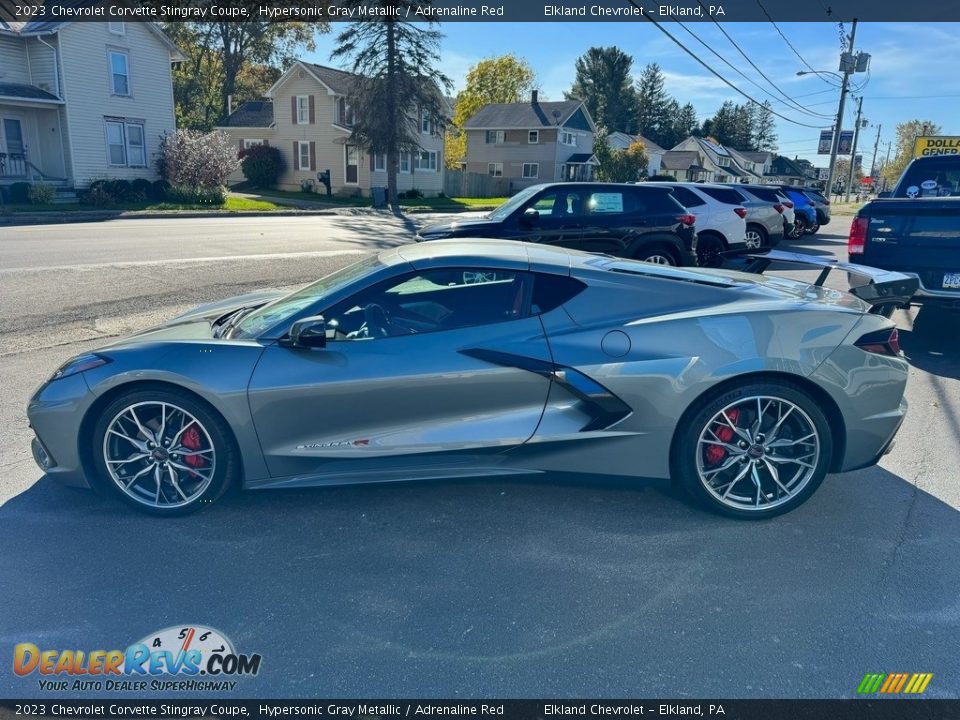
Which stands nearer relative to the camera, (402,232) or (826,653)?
(826,653)

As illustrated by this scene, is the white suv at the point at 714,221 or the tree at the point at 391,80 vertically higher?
the tree at the point at 391,80

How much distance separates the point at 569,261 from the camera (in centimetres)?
396

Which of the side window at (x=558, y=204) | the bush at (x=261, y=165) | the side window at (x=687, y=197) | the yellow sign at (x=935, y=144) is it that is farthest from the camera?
the bush at (x=261, y=165)

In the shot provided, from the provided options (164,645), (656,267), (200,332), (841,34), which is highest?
(841,34)

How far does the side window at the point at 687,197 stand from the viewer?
13500 millimetres

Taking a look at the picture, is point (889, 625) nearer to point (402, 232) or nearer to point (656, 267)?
point (656, 267)

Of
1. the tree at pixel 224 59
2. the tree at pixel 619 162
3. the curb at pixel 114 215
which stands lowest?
the curb at pixel 114 215

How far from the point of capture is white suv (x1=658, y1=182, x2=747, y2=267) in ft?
43.5

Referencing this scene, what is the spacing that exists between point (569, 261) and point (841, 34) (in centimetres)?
4244

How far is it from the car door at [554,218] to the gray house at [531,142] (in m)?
46.5

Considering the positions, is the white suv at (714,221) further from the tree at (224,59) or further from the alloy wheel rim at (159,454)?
the tree at (224,59)

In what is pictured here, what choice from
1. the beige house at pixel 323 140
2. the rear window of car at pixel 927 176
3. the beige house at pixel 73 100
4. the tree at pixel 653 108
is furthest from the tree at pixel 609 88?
the rear window of car at pixel 927 176

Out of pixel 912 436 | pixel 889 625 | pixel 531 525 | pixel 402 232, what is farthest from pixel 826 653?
pixel 402 232

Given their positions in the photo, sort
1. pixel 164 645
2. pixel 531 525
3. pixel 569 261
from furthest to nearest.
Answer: pixel 569 261 < pixel 531 525 < pixel 164 645
